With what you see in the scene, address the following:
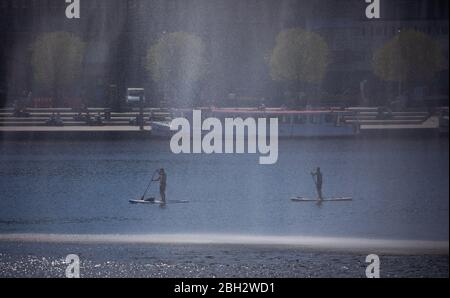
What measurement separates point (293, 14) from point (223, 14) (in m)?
0.42

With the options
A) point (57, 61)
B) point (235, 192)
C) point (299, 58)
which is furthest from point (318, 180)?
point (57, 61)

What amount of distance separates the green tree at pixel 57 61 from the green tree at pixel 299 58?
1200 mm

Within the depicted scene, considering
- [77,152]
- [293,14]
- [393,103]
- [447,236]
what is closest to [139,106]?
[77,152]

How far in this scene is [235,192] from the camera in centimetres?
646

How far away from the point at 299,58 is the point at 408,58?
2.15 feet

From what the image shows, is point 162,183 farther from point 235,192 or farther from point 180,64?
point 180,64

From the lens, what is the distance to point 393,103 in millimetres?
6520

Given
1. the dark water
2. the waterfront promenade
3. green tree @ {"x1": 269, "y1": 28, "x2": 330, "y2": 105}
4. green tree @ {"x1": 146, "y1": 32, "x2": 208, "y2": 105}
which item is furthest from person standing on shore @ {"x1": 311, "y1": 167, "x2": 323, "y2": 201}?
green tree @ {"x1": 146, "y1": 32, "x2": 208, "y2": 105}

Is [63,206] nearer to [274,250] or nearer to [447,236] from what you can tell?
[274,250]

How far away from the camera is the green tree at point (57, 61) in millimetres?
6266

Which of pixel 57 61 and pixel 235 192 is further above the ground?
pixel 57 61

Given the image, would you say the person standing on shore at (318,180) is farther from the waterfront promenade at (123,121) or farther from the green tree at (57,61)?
the green tree at (57,61)

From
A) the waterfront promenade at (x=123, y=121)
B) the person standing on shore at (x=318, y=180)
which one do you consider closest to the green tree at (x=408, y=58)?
the waterfront promenade at (x=123, y=121)
